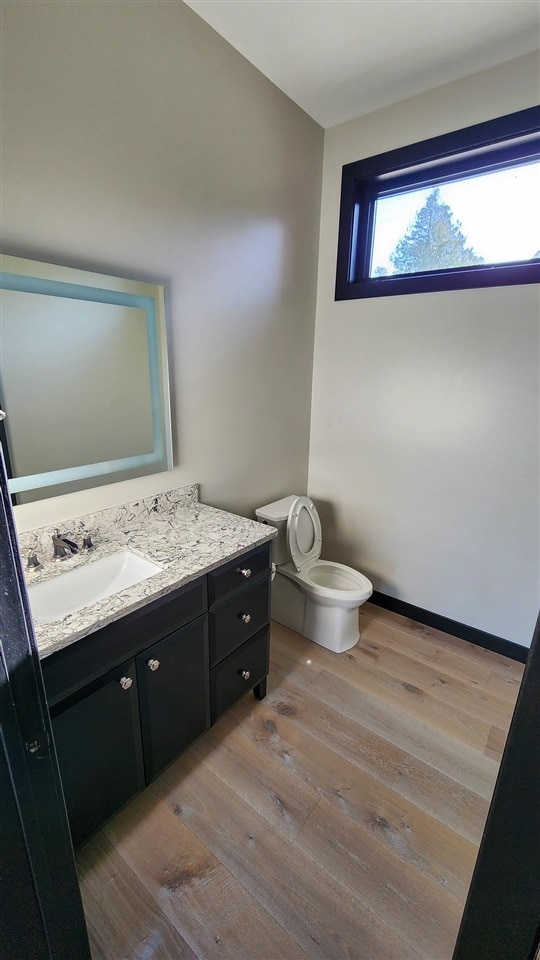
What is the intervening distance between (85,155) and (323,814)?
2323 mm

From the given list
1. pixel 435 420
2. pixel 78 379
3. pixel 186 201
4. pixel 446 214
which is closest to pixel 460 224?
pixel 446 214

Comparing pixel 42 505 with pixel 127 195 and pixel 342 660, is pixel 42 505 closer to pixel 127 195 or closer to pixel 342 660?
pixel 127 195

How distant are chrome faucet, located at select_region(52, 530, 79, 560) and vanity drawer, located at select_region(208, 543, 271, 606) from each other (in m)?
0.47

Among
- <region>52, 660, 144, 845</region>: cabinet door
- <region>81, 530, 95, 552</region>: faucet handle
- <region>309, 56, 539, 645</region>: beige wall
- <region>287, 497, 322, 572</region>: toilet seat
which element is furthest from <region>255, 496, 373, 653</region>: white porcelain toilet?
<region>52, 660, 144, 845</region>: cabinet door

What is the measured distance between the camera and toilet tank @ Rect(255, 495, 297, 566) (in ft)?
6.84

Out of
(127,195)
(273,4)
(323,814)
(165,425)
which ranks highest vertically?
(273,4)

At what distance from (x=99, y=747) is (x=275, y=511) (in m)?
1.29

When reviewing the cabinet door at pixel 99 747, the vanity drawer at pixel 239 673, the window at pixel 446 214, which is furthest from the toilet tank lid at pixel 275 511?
the window at pixel 446 214

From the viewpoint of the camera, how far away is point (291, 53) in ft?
5.37

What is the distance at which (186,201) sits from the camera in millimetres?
1552

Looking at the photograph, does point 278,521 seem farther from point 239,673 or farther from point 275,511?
point 239,673

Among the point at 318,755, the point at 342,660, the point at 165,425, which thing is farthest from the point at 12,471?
the point at 342,660

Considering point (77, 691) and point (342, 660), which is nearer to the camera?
point (77, 691)

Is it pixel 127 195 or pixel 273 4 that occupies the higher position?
pixel 273 4
